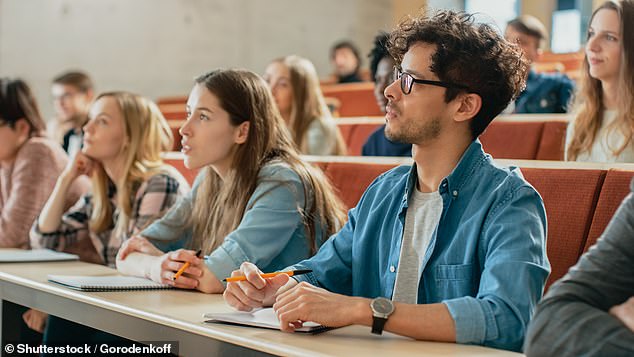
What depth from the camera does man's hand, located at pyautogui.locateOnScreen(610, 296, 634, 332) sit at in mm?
1279

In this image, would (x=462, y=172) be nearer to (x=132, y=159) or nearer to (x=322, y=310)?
(x=322, y=310)

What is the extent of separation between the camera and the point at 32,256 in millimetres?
2729

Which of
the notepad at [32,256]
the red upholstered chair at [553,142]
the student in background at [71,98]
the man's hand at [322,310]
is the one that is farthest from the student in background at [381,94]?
the student in background at [71,98]

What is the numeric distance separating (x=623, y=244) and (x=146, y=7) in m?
7.56

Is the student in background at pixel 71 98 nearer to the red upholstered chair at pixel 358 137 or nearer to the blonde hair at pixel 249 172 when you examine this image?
the red upholstered chair at pixel 358 137

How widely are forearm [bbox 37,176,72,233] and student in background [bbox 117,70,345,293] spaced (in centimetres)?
62

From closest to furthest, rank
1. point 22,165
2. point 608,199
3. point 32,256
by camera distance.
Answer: point 608,199 < point 32,256 < point 22,165

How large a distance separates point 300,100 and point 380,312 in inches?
106

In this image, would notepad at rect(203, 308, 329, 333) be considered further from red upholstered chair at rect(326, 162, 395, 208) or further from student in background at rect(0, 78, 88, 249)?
student in background at rect(0, 78, 88, 249)

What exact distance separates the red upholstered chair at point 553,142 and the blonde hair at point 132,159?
127 cm

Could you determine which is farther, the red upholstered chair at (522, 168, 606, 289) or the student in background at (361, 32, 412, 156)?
the student in background at (361, 32, 412, 156)

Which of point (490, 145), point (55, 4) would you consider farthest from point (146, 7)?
point (490, 145)

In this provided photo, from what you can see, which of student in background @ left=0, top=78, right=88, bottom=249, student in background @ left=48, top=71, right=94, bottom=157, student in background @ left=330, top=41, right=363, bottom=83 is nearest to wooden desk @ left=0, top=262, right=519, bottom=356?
student in background @ left=0, top=78, right=88, bottom=249

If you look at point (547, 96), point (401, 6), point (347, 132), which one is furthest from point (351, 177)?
point (401, 6)
